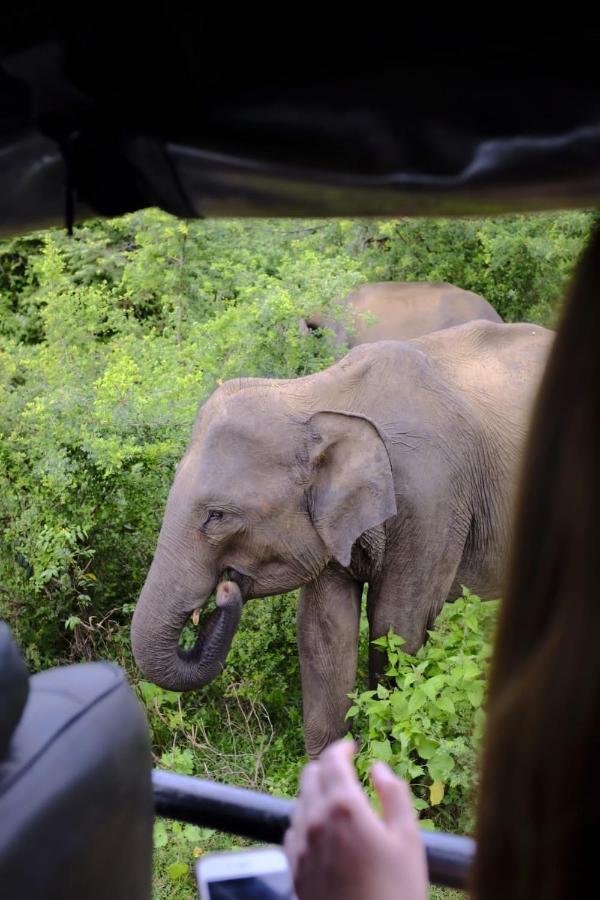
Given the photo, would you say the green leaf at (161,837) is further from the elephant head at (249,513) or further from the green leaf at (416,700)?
the green leaf at (416,700)

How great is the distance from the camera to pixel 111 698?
44.9 inches

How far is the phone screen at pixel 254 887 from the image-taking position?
103 cm

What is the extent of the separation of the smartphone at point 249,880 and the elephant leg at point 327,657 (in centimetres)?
332

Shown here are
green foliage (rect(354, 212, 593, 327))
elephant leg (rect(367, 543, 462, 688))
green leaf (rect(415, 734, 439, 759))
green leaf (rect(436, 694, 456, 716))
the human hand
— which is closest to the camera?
the human hand

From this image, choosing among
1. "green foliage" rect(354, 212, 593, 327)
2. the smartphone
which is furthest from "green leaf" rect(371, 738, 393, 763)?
"green foliage" rect(354, 212, 593, 327)

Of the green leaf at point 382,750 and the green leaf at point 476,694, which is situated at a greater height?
the green leaf at point 476,694

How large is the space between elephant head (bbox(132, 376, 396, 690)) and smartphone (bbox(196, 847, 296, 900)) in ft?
9.54

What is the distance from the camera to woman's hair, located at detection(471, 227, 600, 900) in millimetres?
689

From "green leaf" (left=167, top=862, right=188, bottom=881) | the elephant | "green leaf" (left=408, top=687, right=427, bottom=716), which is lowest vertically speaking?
"green leaf" (left=167, top=862, right=188, bottom=881)

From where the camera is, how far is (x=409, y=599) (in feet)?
14.2

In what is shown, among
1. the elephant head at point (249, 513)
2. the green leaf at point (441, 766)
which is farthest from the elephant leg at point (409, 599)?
the green leaf at point (441, 766)

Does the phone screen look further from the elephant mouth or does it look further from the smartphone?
the elephant mouth

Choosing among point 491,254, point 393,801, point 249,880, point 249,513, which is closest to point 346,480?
point 249,513

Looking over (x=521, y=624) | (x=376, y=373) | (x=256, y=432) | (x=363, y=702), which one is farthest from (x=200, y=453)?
(x=521, y=624)
